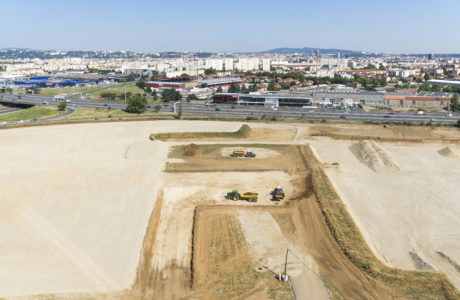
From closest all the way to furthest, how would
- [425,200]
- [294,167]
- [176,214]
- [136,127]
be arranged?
[176,214] → [425,200] → [294,167] → [136,127]

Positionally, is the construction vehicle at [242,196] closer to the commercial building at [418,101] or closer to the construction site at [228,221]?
the construction site at [228,221]

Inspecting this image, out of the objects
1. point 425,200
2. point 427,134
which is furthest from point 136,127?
point 427,134

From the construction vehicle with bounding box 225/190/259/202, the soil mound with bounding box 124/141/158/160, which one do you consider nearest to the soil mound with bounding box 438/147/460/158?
the construction vehicle with bounding box 225/190/259/202

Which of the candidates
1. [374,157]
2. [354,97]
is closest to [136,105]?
[374,157]

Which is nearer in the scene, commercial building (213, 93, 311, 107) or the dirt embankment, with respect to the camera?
the dirt embankment

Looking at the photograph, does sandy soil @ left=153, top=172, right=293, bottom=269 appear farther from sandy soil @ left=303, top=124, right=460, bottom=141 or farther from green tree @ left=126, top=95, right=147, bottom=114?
green tree @ left=126, top=95, right=147, bottom=114

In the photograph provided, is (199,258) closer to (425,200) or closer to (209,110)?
(425,200)
